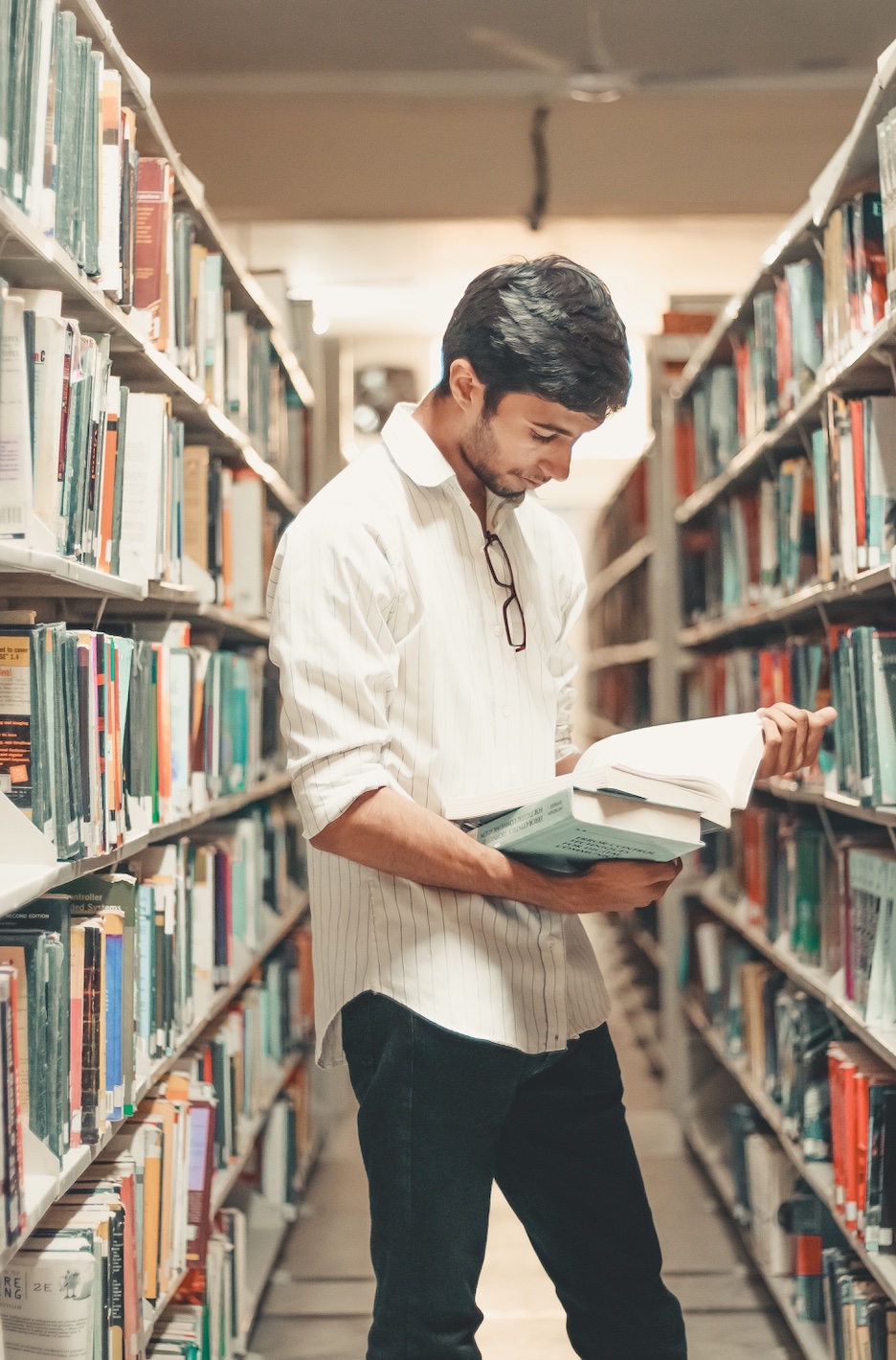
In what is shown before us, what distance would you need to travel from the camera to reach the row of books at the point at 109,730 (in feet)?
4.27

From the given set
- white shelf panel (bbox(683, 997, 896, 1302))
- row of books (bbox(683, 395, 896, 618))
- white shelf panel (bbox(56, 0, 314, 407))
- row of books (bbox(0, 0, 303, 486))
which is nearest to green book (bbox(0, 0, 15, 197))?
row of books (bbox(0, 0, 303, 486))

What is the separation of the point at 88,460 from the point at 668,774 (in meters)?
0.75

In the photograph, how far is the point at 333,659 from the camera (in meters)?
1.30

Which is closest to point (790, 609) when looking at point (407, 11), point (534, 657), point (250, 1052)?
point (534, 657)

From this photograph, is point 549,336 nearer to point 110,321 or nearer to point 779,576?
point 110,321

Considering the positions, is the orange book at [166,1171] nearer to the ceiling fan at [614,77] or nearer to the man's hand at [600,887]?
the man's hand at [600,887]

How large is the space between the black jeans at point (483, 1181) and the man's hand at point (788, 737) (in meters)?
0.39

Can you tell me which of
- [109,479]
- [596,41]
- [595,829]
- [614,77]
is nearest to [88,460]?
[109,479]

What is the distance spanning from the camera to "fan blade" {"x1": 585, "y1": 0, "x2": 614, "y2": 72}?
4172 millimetres

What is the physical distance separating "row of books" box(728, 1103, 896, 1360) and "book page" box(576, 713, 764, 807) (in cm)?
107

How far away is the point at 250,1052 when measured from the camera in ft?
8.63

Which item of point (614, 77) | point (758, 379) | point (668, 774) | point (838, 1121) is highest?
point (614, 77)

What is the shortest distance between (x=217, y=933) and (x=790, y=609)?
4.05ft

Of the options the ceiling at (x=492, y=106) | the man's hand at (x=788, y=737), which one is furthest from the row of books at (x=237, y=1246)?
the ceiling at (x=492, y=106)
